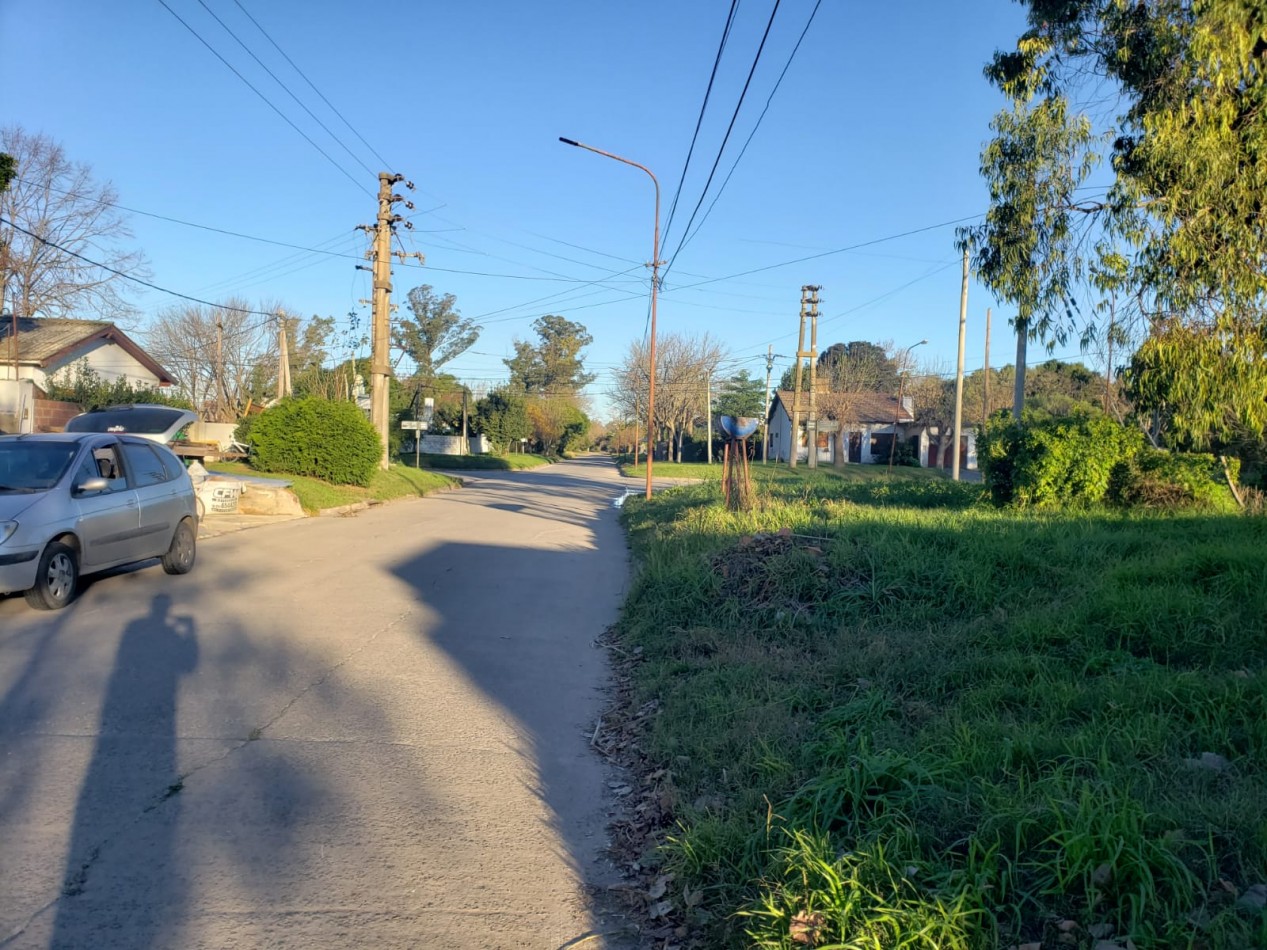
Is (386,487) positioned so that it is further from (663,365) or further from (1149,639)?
(663,365)

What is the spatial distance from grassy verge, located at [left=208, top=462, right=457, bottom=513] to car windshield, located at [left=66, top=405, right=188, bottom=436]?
2.66 m

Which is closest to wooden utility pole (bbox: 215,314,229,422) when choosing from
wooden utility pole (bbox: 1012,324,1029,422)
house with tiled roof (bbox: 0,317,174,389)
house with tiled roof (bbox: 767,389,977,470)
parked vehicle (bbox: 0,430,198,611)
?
house with tiled roof (bbox: 0,317,174,389)

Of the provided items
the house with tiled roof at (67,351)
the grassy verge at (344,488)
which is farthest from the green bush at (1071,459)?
the house with tiled roof at (67,351)

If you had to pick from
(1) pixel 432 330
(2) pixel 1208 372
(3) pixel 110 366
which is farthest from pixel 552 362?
(2) pixel 1208 372

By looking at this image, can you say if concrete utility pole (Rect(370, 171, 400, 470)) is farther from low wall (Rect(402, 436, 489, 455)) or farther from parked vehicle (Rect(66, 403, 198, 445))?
low wall (Rect(402, 436, 489, 455))

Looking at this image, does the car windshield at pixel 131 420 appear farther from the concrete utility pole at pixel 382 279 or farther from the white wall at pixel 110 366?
the white wall at pixel 110 366

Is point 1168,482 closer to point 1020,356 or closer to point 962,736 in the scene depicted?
point 1020,356

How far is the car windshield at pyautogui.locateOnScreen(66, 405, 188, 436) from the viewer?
18750 millimetres

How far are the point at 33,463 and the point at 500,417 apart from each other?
2294 inches

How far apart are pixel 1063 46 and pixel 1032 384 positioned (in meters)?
59.2

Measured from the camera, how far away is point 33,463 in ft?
29.5

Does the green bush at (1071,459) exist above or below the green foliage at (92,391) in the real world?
below

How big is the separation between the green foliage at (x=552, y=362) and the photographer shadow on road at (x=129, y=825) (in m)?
86.1

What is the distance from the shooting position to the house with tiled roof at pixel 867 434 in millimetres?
59969
